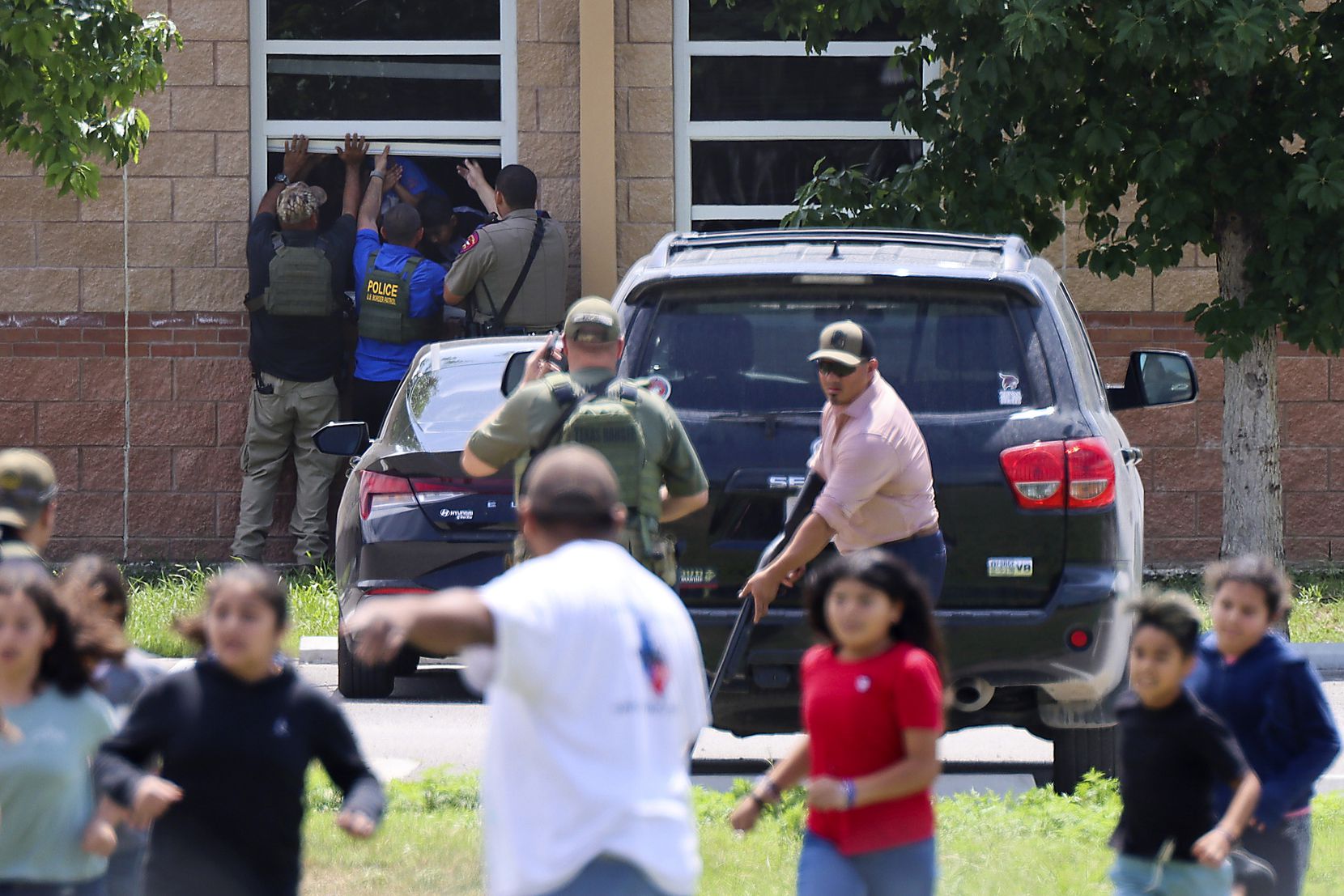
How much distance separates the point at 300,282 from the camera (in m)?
12.8

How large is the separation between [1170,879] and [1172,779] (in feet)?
0.68

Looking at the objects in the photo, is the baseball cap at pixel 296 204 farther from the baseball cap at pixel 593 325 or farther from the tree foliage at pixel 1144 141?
the baseball cap at pixel 593 325

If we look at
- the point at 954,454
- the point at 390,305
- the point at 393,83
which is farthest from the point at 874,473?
the point at 393,83

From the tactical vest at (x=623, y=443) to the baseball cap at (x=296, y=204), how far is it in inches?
291

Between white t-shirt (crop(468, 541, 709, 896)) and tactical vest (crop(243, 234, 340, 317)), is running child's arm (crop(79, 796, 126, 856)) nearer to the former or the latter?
white t-shirt (crop(468, 541, 709, 896))

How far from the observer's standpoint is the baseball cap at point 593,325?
5.92 meters

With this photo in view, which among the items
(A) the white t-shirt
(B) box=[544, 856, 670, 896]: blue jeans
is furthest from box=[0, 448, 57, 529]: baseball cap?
(B) box=[544, 856, 670, 896]: blue jeans

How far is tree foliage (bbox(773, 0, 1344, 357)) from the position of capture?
10.4 metres

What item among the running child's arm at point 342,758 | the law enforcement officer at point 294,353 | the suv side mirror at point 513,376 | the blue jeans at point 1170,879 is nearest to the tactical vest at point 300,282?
the law enforcement officer at point 294,353

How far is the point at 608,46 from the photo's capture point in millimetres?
13398

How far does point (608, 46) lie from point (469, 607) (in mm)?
10457

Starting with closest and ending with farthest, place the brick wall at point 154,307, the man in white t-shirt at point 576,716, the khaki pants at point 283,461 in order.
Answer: the man in white t-shirt at point 576,716 → the khaki pants at point 283,461 → the brick wall at point 154,307

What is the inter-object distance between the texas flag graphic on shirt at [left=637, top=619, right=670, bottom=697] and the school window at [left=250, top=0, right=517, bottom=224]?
10.5 m

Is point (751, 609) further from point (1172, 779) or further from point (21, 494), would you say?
point (21, 494)
